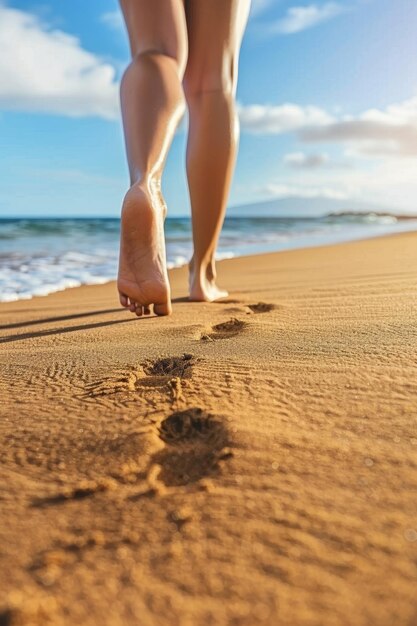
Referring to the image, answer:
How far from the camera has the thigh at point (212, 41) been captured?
184cm

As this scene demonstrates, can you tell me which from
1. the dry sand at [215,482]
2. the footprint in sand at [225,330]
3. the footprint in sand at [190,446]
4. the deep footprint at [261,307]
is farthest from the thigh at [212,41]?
the footprint in sand at [190,446]

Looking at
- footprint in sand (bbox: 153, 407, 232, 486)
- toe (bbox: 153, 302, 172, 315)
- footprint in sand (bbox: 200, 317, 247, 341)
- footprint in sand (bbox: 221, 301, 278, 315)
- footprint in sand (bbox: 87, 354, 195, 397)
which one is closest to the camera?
footprint in sand (bbox: 153, 407, 232, 486)

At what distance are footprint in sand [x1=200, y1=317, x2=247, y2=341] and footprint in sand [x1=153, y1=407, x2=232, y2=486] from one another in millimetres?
550

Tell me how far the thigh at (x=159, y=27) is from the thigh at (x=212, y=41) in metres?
0.21

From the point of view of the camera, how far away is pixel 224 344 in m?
1.24

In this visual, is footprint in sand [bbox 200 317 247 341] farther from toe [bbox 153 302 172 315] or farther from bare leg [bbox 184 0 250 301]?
bare leg [bbox 184 0 250 301]

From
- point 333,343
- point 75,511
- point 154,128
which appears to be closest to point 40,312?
point 154,128

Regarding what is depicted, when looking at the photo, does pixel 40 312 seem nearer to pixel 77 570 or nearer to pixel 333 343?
pixel 333 343

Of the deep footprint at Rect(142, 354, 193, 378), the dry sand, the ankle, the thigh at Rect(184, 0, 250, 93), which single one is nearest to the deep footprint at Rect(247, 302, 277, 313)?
the ankle

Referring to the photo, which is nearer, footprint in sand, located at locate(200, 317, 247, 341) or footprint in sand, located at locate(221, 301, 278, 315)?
footprint in sand, located at locate(200, 317, 247, 341)

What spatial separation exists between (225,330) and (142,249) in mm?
297

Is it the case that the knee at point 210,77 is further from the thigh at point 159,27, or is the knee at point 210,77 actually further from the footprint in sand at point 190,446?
the footprint in sand at point 190,446

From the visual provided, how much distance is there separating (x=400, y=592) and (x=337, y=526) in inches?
3.7

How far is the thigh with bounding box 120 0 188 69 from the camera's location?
1.60 m
